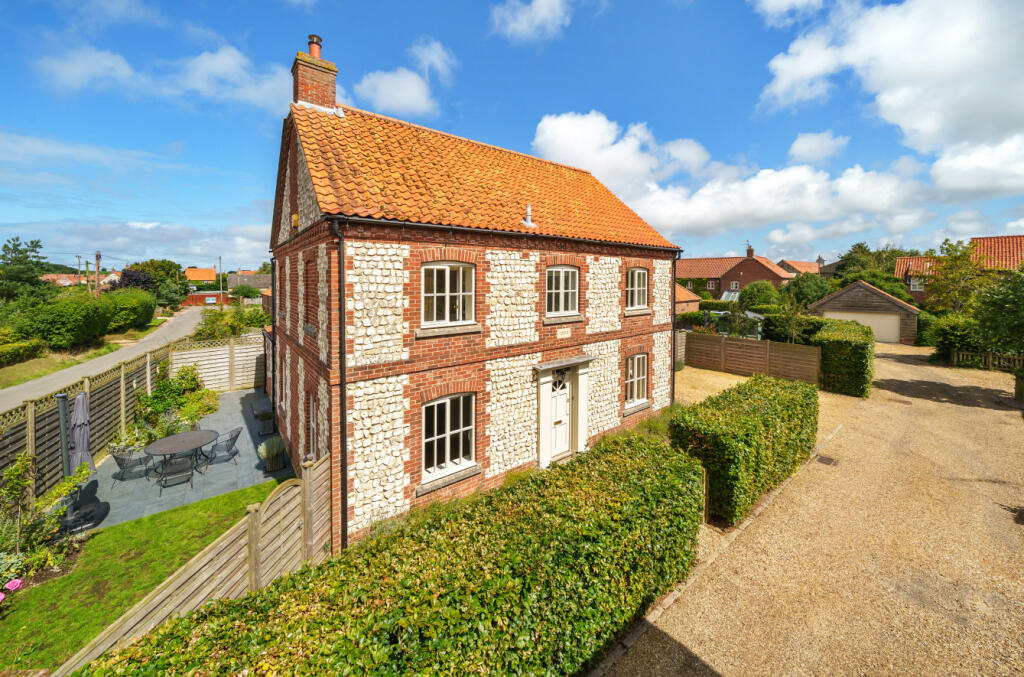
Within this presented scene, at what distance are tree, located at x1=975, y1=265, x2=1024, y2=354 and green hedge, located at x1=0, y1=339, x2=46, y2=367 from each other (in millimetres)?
47597

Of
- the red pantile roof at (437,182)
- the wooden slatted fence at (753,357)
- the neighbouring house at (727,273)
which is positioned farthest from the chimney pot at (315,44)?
the neighbouring house at (727,273)

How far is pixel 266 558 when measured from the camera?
5461 mm

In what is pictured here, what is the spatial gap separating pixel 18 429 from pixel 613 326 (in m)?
13.5

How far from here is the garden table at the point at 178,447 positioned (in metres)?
10.1

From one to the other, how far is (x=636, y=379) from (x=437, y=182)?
8.86m

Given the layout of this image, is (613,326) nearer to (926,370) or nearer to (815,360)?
(815,360)

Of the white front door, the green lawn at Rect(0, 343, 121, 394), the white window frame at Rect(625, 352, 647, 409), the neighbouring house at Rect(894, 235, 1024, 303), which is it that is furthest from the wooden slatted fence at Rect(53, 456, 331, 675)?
the neighbouring house at Rect(894, 235, 1024, 303)

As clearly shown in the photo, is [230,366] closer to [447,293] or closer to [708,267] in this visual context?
[447,293]

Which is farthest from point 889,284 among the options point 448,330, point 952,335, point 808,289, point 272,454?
point 272,454

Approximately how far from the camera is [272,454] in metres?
11.1

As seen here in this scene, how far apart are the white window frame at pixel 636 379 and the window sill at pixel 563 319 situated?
302 cm

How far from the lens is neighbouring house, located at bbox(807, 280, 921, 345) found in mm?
31672

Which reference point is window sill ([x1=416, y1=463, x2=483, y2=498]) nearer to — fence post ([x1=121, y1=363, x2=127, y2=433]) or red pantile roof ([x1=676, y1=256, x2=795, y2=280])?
fence post ([x1=121, y1=363, x2=127, y2=433])

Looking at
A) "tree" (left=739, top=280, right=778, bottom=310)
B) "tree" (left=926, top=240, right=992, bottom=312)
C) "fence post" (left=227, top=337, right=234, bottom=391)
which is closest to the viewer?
"fence post" (left=227, top=337, right=234, bottom=391)
